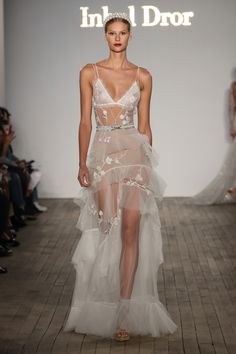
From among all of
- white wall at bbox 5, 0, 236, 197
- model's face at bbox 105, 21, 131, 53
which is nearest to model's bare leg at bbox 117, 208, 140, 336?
model's face at bbox 105, 21, 131, 53

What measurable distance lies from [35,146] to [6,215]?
327 centimetres

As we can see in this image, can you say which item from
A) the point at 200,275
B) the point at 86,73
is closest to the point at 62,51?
the point at 200,275

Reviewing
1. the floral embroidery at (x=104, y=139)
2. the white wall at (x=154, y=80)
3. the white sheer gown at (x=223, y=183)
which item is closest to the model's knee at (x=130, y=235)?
the floral embroidery at (x=104, y=139)

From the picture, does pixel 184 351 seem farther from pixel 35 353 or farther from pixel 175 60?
pixel 175 60

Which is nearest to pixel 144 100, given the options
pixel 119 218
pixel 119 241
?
pixel 119 218

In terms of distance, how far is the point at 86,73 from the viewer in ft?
13.3

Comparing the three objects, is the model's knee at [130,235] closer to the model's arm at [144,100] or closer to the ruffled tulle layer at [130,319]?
the ruffled tulle layer at [130,319]

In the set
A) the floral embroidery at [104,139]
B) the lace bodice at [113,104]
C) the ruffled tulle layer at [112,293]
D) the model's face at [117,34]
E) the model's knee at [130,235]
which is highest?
the model's face at [117,34]

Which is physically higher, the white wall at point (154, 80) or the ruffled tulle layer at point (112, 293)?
the white wall at point (154, 80)

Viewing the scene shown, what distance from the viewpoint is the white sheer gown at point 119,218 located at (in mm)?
4031

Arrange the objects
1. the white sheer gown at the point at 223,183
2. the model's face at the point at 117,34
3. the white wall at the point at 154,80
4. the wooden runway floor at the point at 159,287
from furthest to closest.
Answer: the white wall at the point at 154,80 → the white sheer gown at the point at 223,183 → the model's face at the point at 117,34 → the wooden runway floor at the point at 159,287

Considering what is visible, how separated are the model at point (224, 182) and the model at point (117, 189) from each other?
4990 millimetres

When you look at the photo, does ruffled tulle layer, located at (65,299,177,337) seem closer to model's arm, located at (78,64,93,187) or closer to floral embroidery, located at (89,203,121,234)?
floral embroidery, located at (89,203,121,234)

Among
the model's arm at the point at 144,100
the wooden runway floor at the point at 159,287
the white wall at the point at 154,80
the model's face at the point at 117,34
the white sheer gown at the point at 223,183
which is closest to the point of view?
the wooden runway floor at the point at 159,287
